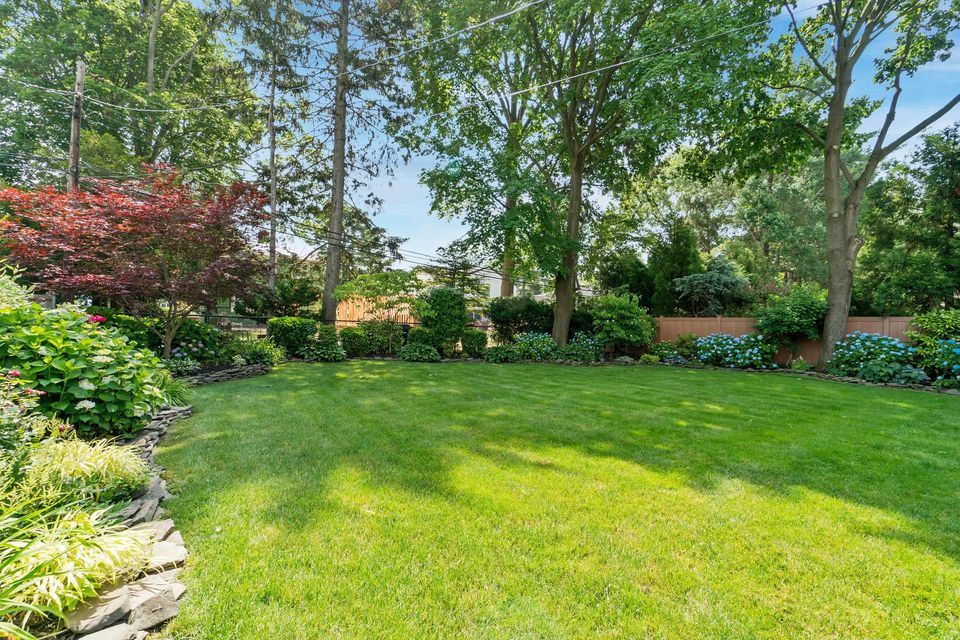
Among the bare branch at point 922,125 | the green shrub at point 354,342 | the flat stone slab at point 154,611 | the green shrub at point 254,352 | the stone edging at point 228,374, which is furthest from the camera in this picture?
the green shrub at point 354,342

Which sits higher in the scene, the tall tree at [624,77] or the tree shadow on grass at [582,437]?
the tall tree at [624,77]

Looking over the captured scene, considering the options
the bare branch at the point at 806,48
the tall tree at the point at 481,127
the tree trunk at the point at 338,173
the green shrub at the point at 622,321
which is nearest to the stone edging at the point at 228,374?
the tree trunk at the point at 338,173

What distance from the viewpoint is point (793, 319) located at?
937 cm

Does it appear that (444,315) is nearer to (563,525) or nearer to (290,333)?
(290,333)

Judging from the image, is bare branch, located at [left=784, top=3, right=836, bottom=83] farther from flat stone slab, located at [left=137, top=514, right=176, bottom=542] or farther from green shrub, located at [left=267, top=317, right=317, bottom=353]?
green shrub, located at [left=267, top=317, right=317, bottom=353]

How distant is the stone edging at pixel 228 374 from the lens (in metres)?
6.43

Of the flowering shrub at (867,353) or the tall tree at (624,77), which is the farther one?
the tall tree at (624,77)

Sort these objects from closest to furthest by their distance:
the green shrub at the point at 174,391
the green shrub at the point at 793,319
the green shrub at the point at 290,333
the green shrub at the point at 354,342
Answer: the green shrub at the point at 174,391
the green shrub at the point at 793,319
the green shrub at the point at 290,333
the green shrub at the point at 354,342

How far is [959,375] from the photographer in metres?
6.84

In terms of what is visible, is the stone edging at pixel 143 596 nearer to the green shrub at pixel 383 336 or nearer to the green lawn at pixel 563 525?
the green lawn at pixel 563 525

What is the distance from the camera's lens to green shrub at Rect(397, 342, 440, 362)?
10.2 metres

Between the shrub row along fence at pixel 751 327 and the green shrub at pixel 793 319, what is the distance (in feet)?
1.05

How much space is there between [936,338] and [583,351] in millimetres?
6872

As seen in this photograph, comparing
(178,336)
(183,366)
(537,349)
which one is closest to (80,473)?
(183,366)
